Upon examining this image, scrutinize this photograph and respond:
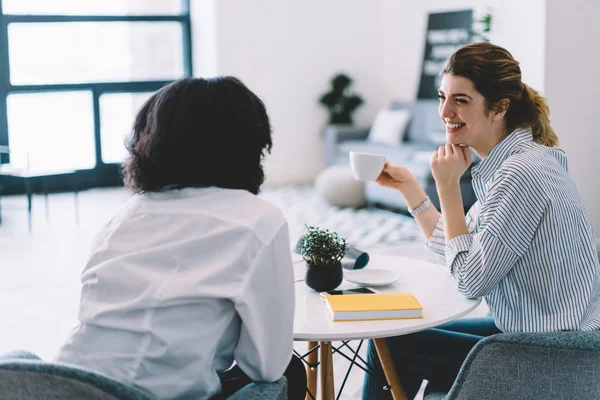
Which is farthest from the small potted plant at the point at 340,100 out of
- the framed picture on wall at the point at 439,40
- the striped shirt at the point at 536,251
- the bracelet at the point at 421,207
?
the striped shirt at the point at 536,251

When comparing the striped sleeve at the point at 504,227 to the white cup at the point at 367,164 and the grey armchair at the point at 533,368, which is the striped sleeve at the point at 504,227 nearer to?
the grey armchair at the point at 533,368

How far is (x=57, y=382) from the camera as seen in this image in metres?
1.20

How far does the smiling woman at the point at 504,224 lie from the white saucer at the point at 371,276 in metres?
0.15

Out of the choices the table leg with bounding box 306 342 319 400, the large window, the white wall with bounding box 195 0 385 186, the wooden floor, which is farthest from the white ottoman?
the table leg with bounding box 306 342 319 400

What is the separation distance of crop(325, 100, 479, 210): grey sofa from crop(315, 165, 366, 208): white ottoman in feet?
0.29

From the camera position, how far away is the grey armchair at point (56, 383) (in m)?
1.19

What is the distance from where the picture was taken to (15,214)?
7.08 meters

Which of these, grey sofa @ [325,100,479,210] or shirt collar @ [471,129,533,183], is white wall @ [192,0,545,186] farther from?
shirt collar @ [471,129,533,183]

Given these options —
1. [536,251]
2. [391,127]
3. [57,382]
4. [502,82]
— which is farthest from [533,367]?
[391,127]

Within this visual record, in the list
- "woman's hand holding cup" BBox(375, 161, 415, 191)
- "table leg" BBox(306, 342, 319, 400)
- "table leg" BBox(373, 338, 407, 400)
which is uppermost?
"woman's hand holding cup" BBox(375, 161, 415, 191)

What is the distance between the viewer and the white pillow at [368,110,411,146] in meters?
7.77

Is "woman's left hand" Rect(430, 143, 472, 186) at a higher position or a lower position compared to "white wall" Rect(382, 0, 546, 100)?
lower

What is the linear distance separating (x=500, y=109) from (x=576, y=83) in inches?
136

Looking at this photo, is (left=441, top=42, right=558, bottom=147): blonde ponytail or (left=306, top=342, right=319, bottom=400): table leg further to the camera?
(left=306, top=342, right=319, bottom=400): table leg
